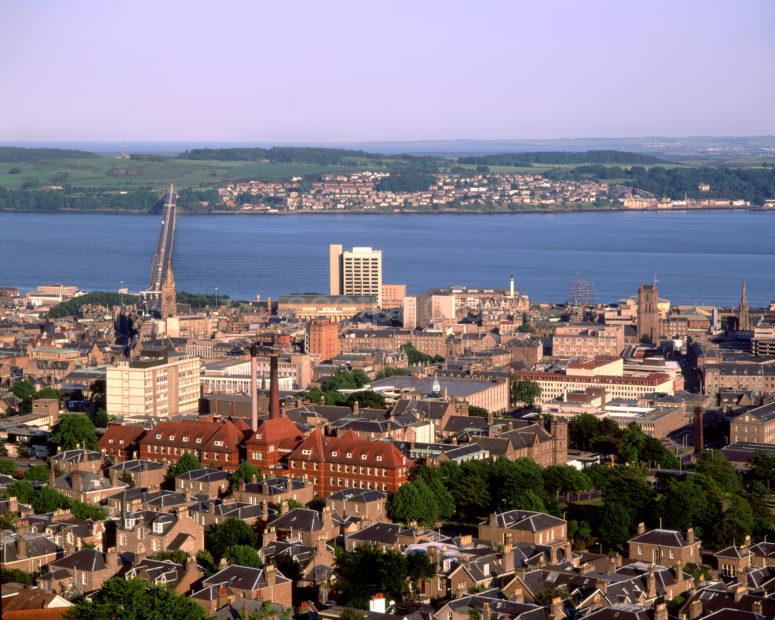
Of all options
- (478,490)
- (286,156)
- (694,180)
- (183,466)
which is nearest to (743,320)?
(478,490)

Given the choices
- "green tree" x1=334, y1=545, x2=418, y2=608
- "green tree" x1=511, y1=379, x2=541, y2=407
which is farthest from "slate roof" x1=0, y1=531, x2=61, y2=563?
"green tree" x1=511, y1=379, x2=541, y2=407

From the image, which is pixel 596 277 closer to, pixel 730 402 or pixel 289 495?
pixel 730 402

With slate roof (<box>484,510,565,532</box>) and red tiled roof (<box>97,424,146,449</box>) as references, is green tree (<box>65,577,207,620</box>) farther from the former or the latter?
red tiled roof (<box>97,424,146,449</box>)

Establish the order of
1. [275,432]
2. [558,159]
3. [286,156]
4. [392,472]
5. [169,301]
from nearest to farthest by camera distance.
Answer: [392,472] < [275,432] < [169,301] < [286,156] < [558,159]

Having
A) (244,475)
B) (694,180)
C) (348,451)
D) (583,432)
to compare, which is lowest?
(694,180)

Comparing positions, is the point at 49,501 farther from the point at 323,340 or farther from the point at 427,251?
the point at 427,251

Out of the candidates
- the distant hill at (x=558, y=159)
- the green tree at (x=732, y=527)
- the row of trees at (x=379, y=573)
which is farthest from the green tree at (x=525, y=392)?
the distant hill at (x=558, y=159)
